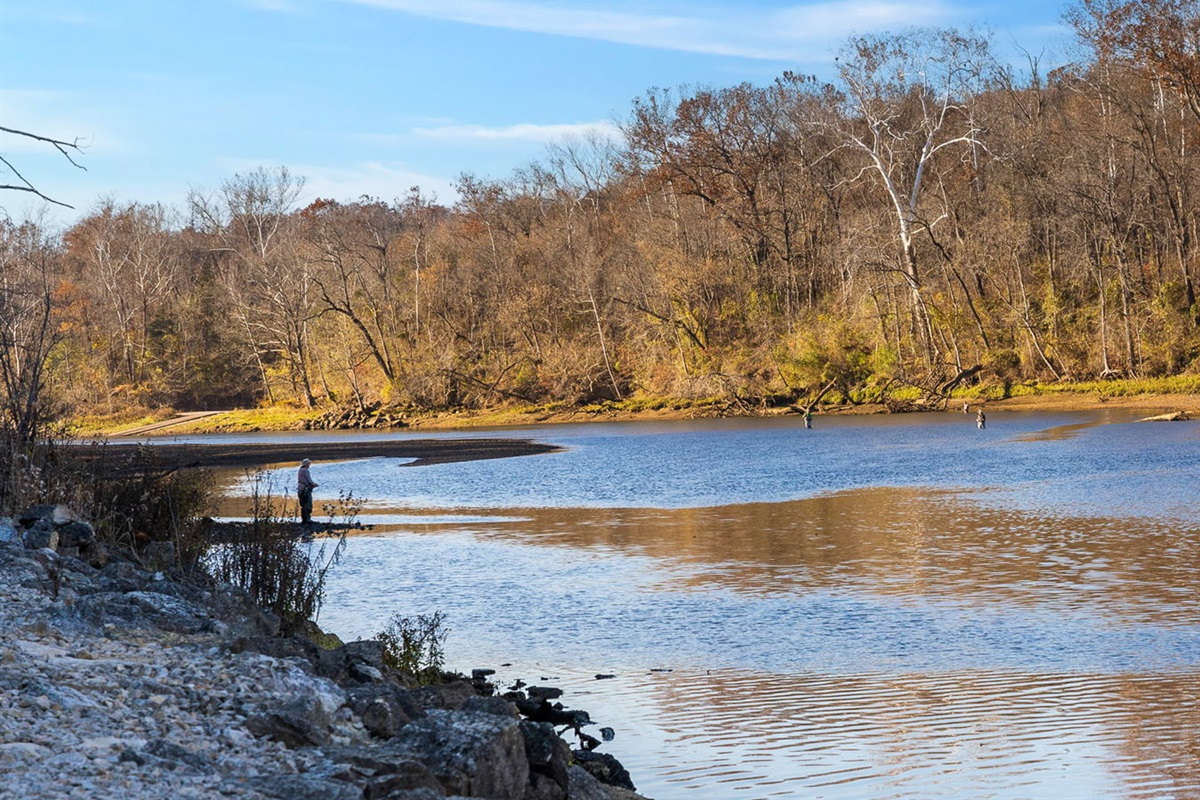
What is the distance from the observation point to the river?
9883 mm

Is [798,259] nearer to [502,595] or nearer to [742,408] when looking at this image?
[742,408]

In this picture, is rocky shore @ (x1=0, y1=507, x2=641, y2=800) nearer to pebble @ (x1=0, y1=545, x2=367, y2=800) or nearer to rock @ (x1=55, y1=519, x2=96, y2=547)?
pebble @ (x1=0, y1=545, x2=367, y2=800)

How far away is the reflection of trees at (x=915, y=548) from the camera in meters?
17.2

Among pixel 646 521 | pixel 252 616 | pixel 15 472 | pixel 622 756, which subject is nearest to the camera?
pixel 622 756

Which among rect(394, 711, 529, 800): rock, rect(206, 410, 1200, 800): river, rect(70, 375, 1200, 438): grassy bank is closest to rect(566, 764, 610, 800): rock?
rect(394, 711, 529, 800): rock

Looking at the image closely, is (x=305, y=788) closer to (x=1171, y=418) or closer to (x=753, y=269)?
(x=1171, y=418)

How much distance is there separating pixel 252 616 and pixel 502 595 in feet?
25.0

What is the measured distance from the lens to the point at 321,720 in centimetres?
759

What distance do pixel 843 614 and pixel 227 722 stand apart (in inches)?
391

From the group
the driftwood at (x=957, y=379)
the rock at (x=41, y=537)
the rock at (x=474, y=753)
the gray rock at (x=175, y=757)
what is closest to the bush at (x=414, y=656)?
the rock at (x=41, y=537)

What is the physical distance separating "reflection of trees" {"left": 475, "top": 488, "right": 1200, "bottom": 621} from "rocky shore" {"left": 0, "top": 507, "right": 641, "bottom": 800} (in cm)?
866

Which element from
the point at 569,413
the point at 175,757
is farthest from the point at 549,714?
the point at 569,413

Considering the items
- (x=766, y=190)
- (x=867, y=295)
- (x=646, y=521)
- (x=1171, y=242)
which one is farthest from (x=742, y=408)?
(x=646, y=521)

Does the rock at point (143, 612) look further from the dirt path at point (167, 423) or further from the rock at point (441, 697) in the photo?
the dirt path at point (167, 423)
